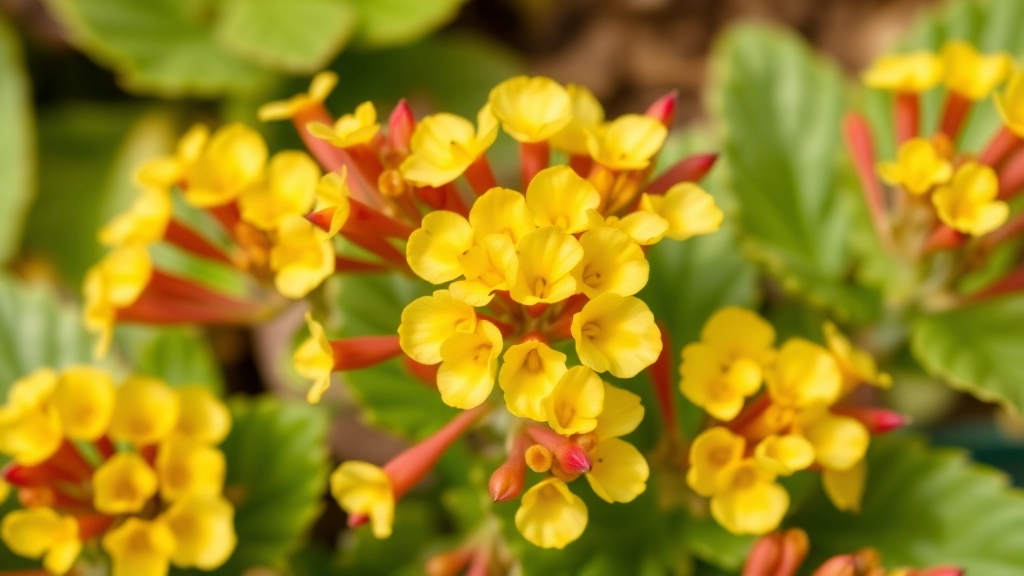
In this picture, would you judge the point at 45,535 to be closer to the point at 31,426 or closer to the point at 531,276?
the point at 31,426

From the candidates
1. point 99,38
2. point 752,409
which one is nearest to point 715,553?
point 752,409

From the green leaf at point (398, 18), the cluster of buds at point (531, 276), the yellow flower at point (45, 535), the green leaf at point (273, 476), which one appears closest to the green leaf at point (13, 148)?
the green leaf at point (398, 18)

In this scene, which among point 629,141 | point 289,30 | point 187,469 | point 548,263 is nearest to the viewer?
point 548,263

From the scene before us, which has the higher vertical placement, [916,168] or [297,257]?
[916,168]

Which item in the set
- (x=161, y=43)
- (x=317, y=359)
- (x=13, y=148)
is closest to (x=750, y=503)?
(x=317, y=359)

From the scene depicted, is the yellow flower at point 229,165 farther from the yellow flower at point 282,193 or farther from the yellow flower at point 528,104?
the yellow flower at point 528,104

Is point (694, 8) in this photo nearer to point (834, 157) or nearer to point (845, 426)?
point (834, 157)
